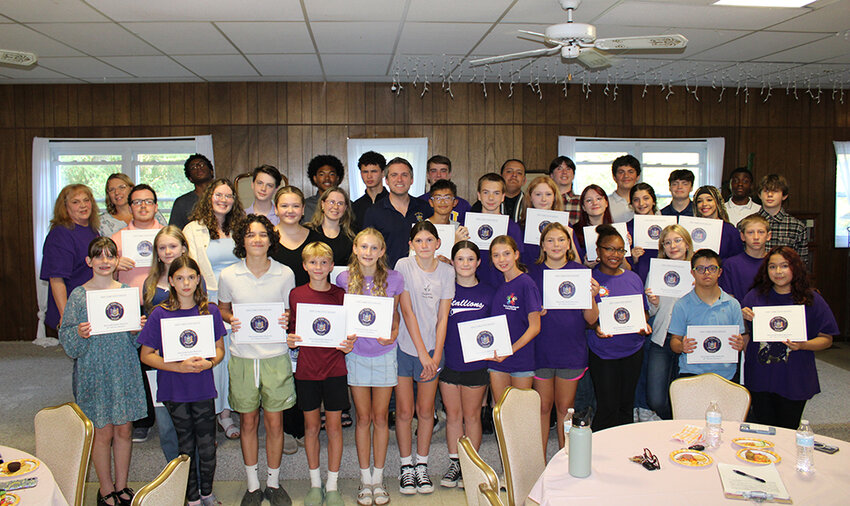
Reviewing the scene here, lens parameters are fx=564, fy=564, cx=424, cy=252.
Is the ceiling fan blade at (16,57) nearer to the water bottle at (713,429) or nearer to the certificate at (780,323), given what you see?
the water bottle at (713,429)

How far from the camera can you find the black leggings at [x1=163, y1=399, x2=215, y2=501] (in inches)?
122

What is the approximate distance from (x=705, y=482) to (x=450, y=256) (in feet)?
6.81

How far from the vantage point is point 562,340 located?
341 centimetres

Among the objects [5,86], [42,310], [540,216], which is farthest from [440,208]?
[5,86]

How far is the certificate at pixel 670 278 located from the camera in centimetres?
368

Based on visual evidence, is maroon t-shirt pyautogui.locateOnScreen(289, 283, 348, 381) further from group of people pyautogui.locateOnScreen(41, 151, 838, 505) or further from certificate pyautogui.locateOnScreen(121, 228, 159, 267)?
certificate pyautogui.locateOnScreen(121, 228, 159, 267)

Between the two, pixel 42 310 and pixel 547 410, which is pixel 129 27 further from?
pixel 547 410

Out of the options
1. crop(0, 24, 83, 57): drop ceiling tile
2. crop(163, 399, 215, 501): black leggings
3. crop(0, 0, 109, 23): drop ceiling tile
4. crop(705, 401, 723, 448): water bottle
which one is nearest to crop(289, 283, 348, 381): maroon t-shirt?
crop(163, 399, 215, 501): black leggings

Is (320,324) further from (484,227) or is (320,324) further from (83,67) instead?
(83,67)

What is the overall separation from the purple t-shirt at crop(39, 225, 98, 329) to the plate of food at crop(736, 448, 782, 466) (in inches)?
163

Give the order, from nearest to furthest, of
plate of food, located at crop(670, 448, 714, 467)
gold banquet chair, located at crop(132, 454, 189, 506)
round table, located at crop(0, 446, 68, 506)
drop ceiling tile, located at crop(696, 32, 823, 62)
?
gold banquet chair, located at crop(132, 454, 189, 506), round table, located at crop(0, 446, 68, 506), plate of food, located at crop(670, 448, 714, 467), drop ceiling tile, located at crop(696, 32, 823, 62)

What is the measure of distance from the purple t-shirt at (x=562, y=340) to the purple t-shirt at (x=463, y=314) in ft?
1.15

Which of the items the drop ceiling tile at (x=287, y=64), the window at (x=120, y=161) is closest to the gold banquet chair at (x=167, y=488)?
the drop ceiling tile at (x=287, y=64)

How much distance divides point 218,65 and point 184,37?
3.66 feet
